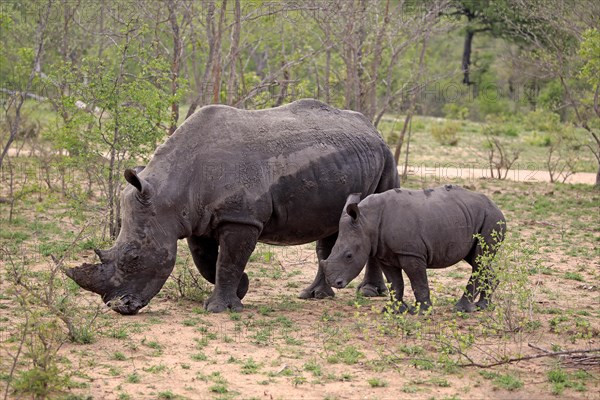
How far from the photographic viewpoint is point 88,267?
28.9ft

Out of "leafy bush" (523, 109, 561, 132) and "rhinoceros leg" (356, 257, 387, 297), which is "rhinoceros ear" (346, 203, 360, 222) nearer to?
"rhinoceros leg" (356, 257, 387, 297)

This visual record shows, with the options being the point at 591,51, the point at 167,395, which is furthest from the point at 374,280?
the point at 591,51

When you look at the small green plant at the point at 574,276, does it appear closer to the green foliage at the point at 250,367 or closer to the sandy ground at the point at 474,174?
the green foliage at the point at 250,367

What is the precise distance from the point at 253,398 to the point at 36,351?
63.5 inches

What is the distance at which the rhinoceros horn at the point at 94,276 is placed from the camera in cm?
877

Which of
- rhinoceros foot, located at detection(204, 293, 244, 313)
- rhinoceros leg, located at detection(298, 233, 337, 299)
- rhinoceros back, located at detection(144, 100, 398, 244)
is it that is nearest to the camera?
rhinoceros back, located at detection(144, 100, 398, 244)

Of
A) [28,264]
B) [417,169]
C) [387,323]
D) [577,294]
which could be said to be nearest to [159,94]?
[28,264]

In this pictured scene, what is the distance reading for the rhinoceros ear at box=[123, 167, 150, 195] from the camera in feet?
28.6

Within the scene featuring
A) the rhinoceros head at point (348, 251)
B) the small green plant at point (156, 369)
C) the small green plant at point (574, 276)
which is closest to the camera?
the small green plant at point (156, 369)

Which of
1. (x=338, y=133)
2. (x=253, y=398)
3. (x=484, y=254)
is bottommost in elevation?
(x=253, y=398)

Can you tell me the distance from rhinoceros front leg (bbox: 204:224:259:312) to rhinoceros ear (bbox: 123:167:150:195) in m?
0.91

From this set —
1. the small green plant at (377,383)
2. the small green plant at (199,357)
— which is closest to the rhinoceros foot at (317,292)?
the small green plant at (199,357)

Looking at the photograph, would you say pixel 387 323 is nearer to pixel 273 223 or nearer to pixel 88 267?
pixel 273 223

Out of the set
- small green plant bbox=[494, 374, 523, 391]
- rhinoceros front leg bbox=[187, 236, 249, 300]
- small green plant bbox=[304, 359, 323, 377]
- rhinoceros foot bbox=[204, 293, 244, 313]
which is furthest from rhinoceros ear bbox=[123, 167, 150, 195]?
small green plant bbox=[494, 374, 523, 391]
